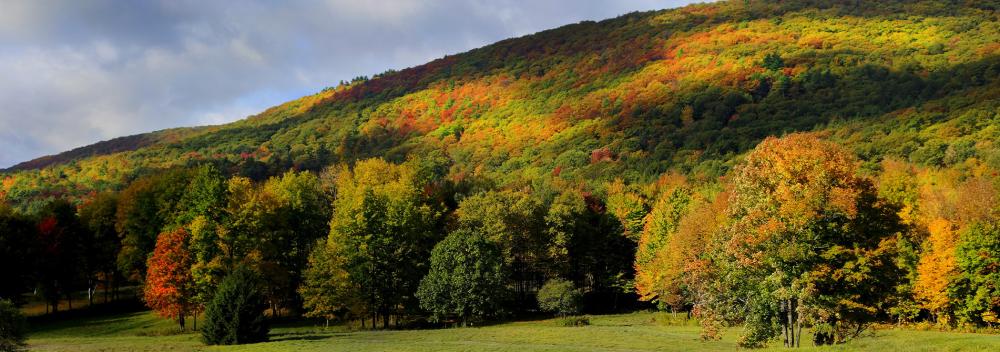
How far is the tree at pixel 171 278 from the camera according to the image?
65.2 m

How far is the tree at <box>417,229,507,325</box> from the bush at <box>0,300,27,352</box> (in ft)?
128

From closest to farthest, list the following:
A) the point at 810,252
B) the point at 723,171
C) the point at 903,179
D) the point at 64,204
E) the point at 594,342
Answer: the point at 810,252, the point at 594,342, the point at 903,179, the point at 64,204, the point at 723,171

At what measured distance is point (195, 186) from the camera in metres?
73.4

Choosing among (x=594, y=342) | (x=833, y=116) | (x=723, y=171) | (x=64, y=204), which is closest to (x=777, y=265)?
(x=594, y=342)

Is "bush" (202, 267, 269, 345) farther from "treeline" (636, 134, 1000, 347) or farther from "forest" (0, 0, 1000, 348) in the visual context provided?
"treeline" (636, 134, 1000, 347)

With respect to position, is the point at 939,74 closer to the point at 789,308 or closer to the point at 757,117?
the point at 757,117

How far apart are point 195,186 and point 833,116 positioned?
146698 millimetres

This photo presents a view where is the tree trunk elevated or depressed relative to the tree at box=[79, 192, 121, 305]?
depressed

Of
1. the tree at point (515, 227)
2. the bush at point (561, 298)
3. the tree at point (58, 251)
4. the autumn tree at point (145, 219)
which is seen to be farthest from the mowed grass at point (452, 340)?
the tree at point (515, 227)

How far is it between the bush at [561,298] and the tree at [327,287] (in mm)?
22415

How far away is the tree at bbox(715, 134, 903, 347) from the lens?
32562 mm

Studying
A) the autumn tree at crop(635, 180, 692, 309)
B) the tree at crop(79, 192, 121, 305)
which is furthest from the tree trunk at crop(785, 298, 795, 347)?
the tree at crop(79, 192, 121, 305)

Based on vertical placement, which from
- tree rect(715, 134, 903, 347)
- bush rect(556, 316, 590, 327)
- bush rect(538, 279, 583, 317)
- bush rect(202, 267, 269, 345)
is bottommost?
bush rect(556, 316, 590, 327)

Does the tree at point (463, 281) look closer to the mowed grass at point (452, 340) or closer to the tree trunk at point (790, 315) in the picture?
the mowed grass at point (452, 340)
